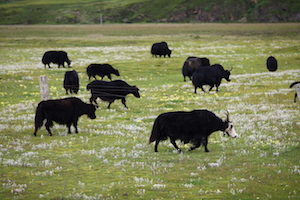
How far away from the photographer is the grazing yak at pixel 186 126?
48.8 feet

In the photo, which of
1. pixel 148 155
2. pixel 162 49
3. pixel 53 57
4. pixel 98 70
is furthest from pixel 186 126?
pixel 162 49

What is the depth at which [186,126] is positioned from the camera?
48.7 ft

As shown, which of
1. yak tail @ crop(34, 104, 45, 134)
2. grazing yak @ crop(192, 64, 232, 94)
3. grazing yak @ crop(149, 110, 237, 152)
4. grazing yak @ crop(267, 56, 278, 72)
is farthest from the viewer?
grazing yak @ crop(267, 56, 278, 72)

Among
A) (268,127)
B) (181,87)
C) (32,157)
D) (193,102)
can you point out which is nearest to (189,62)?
(181,87)

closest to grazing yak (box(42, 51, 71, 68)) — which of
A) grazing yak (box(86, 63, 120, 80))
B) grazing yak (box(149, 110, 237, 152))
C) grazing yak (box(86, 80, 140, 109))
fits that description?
grazing yak (box(86, 63, 120, 80))

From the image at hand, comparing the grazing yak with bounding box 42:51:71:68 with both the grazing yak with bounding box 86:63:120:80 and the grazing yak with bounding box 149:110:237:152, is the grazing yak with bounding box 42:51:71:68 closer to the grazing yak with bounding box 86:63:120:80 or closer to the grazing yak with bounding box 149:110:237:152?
the grazing yak with bounding box 86:63:120:80

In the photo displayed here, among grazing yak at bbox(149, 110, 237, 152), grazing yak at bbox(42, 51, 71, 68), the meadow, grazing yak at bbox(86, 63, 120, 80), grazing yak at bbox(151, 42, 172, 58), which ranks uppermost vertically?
grazing yak at bbox(151, 42, 172, 58)

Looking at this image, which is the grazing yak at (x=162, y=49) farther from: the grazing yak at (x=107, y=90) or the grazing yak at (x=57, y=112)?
the grazing yak at (x=57, y=112)

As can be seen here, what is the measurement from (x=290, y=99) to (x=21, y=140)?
58.4 feet

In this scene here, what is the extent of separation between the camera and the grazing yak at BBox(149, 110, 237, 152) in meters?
14.9

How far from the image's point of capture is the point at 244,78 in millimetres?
40188

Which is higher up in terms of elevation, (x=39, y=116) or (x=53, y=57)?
(x=53, y=57)

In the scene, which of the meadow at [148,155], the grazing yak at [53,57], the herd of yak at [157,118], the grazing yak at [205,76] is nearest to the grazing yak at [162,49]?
the grazing yak at [53,57]

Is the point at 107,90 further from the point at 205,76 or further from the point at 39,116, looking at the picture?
the point at 205,76
